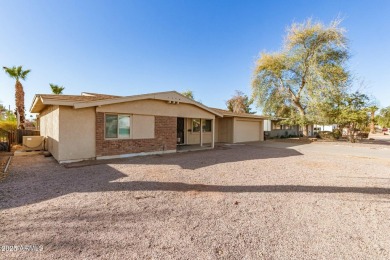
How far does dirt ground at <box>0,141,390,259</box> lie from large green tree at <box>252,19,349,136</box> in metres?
16.9

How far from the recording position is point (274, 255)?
240 cm

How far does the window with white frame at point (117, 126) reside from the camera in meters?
8.82

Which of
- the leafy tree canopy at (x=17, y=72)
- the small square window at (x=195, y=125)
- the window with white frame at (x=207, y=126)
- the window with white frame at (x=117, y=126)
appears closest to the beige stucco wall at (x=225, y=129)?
the window with white frame at (x=207, y=126)

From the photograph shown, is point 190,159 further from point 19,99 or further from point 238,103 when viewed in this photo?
point 238,103

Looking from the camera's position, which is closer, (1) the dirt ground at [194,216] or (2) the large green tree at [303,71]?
(1) the dirt ground at [194,216]

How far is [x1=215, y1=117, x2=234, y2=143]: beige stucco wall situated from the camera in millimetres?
17312

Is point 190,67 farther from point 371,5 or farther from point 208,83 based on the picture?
point 371,5

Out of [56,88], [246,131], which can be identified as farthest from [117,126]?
[56,88]

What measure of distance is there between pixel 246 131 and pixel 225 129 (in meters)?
2.61

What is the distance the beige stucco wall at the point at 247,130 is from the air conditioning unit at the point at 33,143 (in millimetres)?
14283

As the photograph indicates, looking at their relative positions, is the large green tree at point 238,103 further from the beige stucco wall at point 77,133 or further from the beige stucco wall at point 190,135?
the beige stucco wall at point 77,133

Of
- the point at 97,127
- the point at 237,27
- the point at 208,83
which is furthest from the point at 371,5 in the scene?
the point at 208,83

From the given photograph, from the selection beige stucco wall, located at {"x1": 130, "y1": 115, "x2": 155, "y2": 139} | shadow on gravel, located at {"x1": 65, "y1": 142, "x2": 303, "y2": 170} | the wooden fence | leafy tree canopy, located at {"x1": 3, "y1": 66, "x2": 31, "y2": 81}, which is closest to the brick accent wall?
beige stucco wall, located at {"x1": 130, "y1": 115, "x2": 155, "y2": 139}

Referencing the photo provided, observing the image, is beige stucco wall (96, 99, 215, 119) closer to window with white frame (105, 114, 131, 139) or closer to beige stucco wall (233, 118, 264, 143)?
window with white frame (105, 114, 131, 139)
